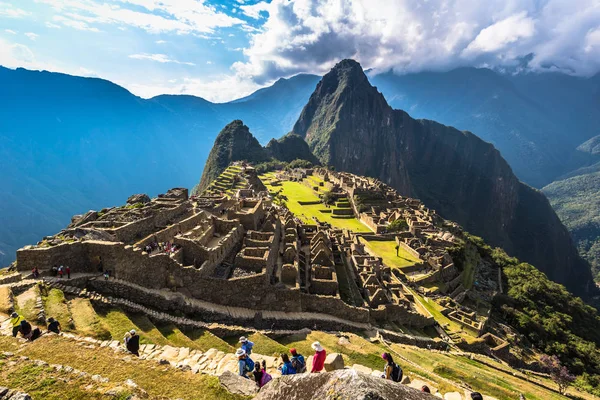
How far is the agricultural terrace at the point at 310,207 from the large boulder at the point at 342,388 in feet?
157

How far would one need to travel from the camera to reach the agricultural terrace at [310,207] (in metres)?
62.2

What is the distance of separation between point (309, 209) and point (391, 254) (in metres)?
25.9

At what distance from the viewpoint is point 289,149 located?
17700 cm

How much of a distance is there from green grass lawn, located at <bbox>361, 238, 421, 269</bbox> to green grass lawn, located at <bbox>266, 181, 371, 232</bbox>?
23.9 ft

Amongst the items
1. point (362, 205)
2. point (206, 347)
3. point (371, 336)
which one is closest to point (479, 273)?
point (362, 205)

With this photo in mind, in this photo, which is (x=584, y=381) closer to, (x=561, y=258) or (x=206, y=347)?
(x=206, y=347)

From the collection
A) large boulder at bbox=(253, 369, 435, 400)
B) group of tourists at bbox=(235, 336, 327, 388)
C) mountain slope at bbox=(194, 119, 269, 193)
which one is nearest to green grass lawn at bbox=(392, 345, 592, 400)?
group of tourists at bbox=(235, 336, 327, 388)

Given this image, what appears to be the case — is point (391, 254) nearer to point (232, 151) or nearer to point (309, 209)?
point (309, 209)

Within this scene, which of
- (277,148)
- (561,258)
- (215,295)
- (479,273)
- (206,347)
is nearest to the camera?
(206,347)

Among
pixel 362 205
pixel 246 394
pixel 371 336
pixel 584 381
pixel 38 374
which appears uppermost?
pixel 362 205

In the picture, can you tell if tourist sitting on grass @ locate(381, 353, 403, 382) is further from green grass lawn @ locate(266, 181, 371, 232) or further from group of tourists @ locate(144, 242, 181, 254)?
green grass lawn @ locate(266, 181, 371, 232)

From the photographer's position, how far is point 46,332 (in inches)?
452

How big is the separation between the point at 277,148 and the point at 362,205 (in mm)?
105345

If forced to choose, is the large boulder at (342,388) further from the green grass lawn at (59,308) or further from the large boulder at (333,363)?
the green grass lawn at (59,308)
